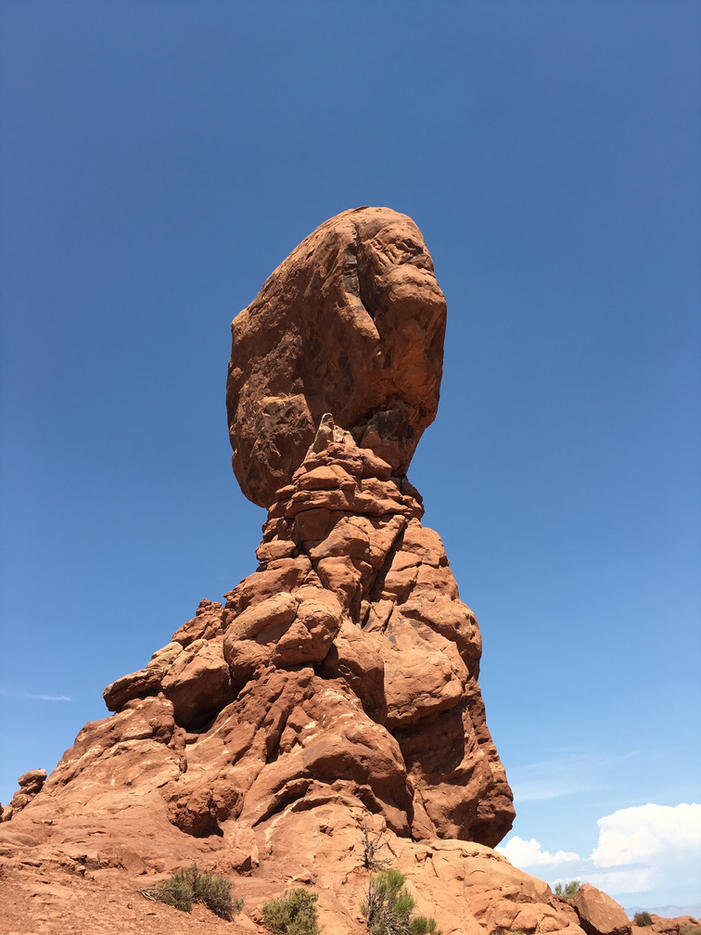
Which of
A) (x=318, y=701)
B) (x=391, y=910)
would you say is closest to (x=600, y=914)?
(x=391, y=910)

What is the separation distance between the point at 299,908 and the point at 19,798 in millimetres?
10286

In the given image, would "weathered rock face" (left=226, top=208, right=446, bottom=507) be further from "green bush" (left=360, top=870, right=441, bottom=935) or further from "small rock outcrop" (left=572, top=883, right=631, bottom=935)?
"green bush" (left=360, top=870, right=441, bottom=935)

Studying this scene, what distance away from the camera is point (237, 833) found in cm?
1686

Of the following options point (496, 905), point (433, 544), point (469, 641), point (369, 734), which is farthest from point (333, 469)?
point (496, 905)

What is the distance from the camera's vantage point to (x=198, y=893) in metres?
13.5

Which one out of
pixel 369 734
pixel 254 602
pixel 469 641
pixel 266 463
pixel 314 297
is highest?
pixel 314 297

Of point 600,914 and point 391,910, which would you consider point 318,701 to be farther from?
point 600,914

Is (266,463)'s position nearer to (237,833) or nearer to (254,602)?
(254,602)

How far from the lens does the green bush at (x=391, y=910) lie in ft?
46.1

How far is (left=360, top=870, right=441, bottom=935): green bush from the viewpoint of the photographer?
14047 millimetres

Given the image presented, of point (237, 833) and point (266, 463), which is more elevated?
point (266, 463)

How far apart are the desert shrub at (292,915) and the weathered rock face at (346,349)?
15.8 metres

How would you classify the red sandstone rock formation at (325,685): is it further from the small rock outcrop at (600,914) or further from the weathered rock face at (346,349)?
the small rock outcrop at (600,914)

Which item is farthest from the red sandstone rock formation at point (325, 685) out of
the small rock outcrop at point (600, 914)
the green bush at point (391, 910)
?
the small rock outcrop at point (600, 914)
